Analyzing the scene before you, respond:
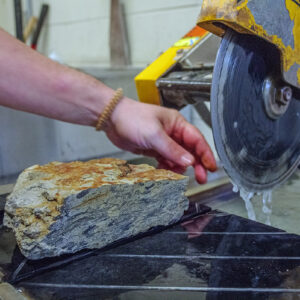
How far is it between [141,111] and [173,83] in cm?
15

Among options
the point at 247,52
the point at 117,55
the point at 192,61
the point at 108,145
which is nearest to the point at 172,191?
the point at 247,52

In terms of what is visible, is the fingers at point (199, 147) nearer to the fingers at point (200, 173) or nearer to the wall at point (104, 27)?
the fingers at point (200, 173)

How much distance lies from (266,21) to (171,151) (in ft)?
1.60

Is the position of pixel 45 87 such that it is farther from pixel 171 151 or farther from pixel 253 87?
pixel 253 87

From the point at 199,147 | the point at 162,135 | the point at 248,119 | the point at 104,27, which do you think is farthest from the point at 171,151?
the point at 104,27

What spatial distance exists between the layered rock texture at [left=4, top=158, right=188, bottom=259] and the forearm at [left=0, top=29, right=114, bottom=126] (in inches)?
12.1

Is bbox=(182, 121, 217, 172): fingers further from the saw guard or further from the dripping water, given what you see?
the saw guard

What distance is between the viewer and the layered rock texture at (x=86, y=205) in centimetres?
95

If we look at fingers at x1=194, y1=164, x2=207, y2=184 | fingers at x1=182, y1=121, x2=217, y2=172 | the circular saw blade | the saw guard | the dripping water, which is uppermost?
the saw guard

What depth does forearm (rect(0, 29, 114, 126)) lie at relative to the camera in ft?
4.21

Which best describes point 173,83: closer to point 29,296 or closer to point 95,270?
point 95,270

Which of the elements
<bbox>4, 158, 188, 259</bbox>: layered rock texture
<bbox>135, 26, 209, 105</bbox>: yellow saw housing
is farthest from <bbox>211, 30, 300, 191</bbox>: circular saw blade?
<bbox>135, 26, 209, 105</bbox>: yellow saw housing

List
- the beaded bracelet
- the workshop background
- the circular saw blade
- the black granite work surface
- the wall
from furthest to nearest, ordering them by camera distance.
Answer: the wall → the workshop background → the beaded bracelet → the circular saw blade → the black granite work surface

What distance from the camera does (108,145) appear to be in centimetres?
233
